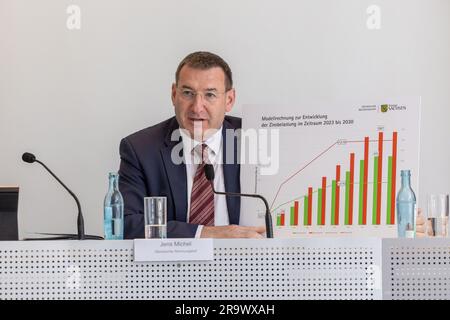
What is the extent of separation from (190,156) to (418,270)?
4.45 feet

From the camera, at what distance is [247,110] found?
8.90 ft

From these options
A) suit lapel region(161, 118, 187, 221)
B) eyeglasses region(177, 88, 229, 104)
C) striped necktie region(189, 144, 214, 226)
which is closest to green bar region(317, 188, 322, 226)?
striped necktie region(189, 144, 214, 226)

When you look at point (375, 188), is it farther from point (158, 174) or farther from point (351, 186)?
point (158, 174)

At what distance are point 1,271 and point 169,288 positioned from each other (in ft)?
1.49

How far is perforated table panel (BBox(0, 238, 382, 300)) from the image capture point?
7.47ft

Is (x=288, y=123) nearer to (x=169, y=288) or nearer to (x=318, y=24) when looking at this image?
(x=169, y=288)

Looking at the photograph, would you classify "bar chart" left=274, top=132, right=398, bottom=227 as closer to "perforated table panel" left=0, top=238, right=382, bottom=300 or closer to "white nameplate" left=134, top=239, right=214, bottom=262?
"perforated table panel" left=0, top=238, right=382, bottom=300

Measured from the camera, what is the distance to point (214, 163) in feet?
10.9

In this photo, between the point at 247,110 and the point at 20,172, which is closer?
the point at 247,110

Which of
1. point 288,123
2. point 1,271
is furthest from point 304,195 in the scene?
point 1,271

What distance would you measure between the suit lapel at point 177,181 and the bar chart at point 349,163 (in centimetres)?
78

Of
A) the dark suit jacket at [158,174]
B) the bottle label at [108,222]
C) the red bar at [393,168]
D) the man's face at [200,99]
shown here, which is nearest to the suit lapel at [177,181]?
the dark suit jacket at [158,174]

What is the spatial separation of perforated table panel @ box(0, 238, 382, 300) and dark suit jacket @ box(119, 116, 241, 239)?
0.89 m
